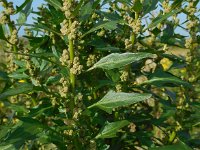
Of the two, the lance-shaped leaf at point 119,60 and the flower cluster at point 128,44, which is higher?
the flower cluster at point 128,44

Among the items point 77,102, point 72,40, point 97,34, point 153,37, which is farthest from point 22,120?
point 153,37

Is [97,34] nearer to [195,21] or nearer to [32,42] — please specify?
[32,42]

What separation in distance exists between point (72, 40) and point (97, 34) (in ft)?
2.41

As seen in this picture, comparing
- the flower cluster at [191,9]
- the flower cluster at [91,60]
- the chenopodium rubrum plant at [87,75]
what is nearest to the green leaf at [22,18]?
the chenopodium rubrum plant at [87,75]

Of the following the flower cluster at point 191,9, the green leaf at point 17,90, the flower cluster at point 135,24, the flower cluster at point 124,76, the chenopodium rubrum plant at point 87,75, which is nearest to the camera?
the green leaf at point 17,90

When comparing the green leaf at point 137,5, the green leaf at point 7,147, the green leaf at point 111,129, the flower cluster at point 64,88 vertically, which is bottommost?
the green leaf at point 7,147

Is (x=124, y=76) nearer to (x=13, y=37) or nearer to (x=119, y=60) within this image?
(x=119, y=60)

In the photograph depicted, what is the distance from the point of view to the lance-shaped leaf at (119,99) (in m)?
1.91

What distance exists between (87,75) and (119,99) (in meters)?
0.65

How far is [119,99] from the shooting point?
1.98 meters

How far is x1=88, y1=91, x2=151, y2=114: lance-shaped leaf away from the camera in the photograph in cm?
191

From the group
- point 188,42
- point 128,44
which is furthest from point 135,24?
point 188,42

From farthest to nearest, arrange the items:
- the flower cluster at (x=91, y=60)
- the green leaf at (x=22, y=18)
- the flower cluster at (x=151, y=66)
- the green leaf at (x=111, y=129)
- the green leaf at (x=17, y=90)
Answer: the flower cluster at (x=151, y=66) < the green leaf at (x=22, y=18) < the flower cluster at (x=91, y=60) < the green leaf at (x=111, y=129) < the green leaf at (x=17, y=90)

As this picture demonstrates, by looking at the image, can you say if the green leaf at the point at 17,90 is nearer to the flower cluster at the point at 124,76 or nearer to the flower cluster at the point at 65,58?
the flower cluster at the point at 65,58
